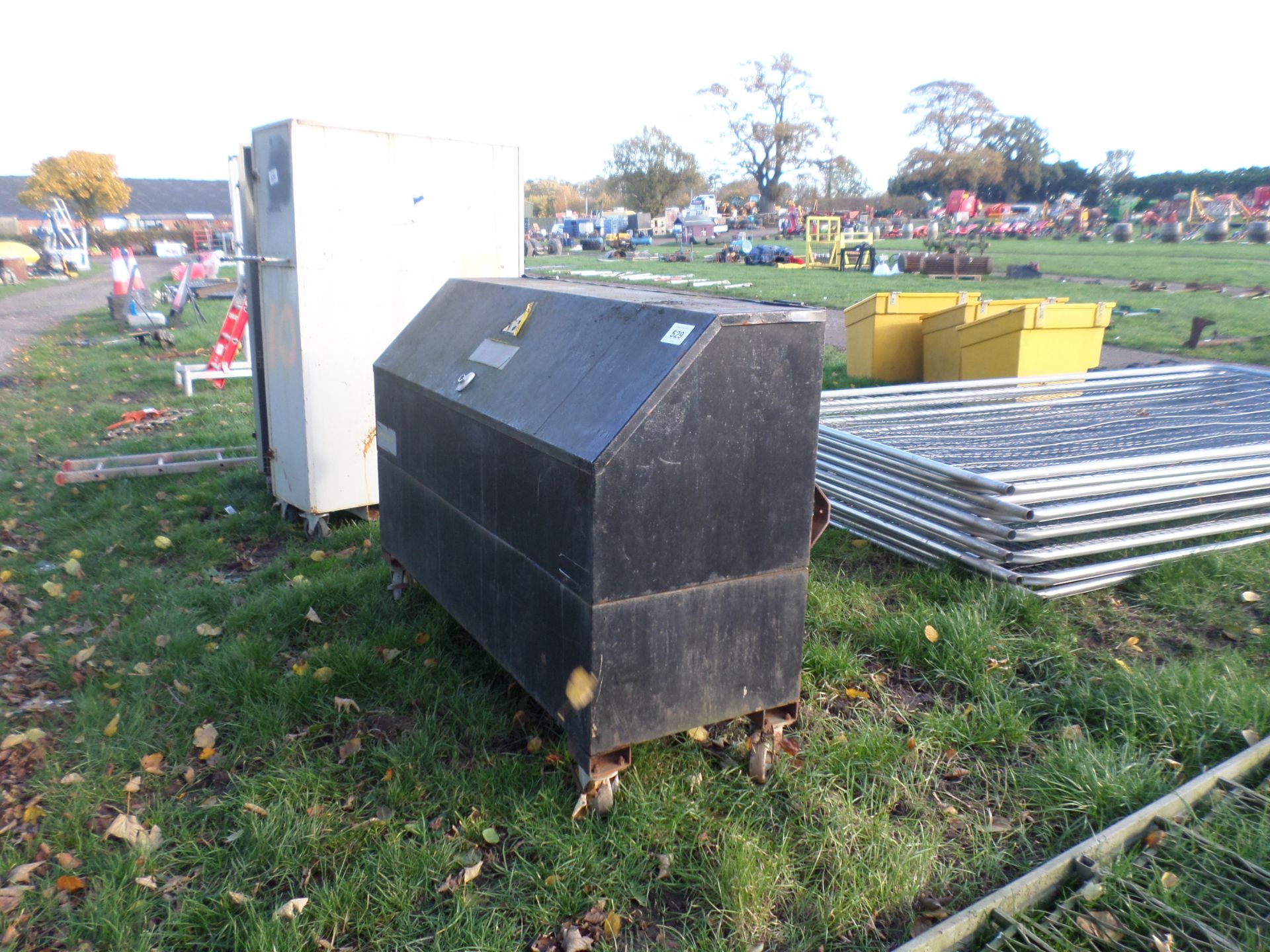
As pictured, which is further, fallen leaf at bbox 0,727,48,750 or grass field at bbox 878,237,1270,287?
grass field at bbox 878,237,1270,287

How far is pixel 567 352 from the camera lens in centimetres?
306

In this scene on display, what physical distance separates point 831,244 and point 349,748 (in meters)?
36.7

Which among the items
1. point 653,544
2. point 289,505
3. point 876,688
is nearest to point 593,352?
point 653,544

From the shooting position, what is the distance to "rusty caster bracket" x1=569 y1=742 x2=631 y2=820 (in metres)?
2.79

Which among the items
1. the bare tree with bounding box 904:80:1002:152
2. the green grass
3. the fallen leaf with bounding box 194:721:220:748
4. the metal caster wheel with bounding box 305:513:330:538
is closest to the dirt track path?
the metal caster wheel with bounding box 305:513:330:538

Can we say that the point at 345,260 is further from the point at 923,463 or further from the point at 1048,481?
the point at 1048,481

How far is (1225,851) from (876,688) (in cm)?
124

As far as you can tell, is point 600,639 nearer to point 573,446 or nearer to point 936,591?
point 573,446

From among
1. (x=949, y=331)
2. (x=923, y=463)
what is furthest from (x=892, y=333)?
(x=923, y=463)

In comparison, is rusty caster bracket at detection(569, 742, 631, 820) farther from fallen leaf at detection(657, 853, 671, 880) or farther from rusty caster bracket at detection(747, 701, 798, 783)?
rusty caster bracket at detection(747, 701, 798, 783)

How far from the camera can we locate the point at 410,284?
221 inches

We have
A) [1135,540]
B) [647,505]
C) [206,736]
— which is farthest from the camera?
[1135,540]

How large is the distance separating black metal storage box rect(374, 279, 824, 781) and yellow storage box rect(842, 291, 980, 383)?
Answer: 6233mm

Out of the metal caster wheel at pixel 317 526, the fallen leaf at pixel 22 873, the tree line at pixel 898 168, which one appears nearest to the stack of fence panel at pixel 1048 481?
the metal caster wheel at pixel 317 526
